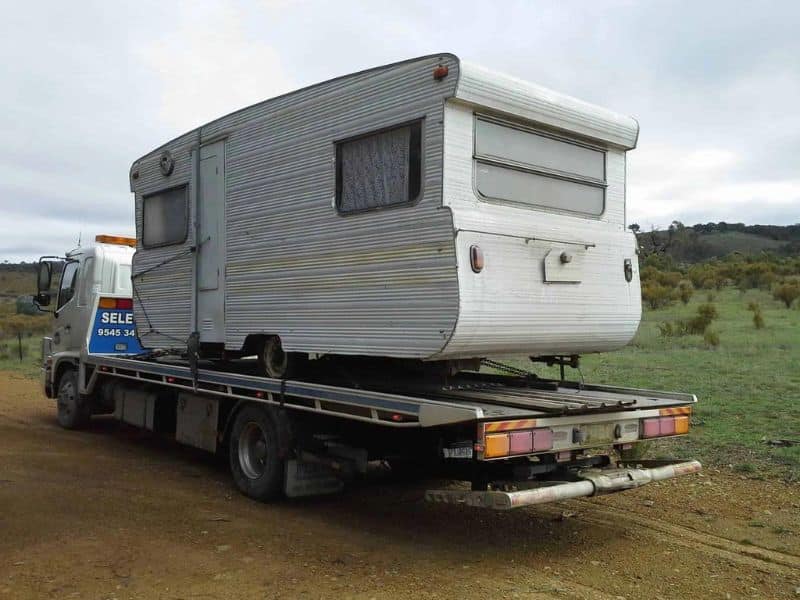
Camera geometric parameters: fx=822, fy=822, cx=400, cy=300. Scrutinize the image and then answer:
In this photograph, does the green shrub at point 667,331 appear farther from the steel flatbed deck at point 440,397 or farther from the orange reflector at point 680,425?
the orange reflector at point 680,425

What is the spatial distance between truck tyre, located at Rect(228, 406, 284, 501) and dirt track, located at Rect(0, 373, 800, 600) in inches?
7.0

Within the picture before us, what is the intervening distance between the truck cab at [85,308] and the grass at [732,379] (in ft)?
17.4

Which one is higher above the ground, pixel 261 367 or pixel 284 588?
pixel 261 367

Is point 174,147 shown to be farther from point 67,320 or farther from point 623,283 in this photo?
point 623,283

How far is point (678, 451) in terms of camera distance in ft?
27.8

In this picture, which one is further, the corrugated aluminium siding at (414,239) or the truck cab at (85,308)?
the truck cab at (85,308)

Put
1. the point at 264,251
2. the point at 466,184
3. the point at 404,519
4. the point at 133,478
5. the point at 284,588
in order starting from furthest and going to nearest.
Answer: the point at 133,478 < the point at 264,251 < the point at 404,519 < the point at 466,184 < the point at 284,588

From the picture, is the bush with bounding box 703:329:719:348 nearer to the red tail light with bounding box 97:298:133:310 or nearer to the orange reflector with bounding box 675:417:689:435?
the orange reflector with bounding box 675:417:689:435

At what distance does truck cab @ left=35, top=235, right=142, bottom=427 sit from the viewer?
10680 millimetres

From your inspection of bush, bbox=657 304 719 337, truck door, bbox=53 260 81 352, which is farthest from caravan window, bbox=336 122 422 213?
bush, bbox=657 304 719 337

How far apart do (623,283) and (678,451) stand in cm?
267

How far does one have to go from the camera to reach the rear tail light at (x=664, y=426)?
608cm

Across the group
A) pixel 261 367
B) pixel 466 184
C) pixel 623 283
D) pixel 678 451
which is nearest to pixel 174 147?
pixel 261 367

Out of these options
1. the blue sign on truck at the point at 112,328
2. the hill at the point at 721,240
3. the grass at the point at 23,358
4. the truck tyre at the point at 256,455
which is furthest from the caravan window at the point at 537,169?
the hill at the point at 721,240
